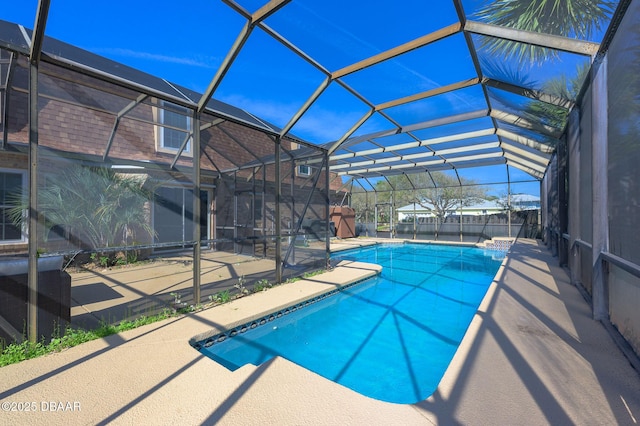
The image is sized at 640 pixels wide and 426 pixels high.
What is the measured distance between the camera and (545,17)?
9.25 ft

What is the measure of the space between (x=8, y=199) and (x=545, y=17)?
8726 millimetres

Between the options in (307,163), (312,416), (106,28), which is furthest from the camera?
(307,163)

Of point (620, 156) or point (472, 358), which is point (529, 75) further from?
point (472, 358)

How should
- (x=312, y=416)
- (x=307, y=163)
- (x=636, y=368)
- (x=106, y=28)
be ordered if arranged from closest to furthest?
(x=312, y=416) < (x=636, y=368) < (x=106, y=28) < (x=307, y=163)

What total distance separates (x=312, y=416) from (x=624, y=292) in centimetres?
276

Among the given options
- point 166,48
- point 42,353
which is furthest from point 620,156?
point 42,353

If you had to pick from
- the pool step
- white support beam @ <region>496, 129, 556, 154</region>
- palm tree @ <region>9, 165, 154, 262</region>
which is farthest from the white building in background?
palm tree @ <region>9, 165, 154, 262</region>

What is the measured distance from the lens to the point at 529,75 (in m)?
3.64

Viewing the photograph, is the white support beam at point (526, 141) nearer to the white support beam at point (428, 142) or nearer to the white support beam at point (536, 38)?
the white support beam at point (428, 142)

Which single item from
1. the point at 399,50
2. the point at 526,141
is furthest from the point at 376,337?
the point at 526,141

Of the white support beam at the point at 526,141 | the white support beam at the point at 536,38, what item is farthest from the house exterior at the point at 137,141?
the white support beam at the point at 526,141

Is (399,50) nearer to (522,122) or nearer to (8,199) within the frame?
(522,122)

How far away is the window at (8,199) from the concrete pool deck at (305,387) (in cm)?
471

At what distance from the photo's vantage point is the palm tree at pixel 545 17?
2511mm
